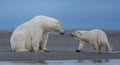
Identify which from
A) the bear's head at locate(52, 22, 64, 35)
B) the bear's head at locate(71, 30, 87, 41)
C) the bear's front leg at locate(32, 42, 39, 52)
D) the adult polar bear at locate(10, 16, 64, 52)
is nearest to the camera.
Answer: the adult polar bear at locate(10, 16, 64, 52)

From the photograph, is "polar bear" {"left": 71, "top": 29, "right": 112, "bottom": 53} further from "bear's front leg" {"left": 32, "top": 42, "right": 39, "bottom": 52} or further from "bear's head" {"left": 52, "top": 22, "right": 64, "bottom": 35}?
"bear's front leg" {"left": 32, "top": 42, "right": 39, "bottom": 52}

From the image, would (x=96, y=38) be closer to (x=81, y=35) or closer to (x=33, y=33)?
(x=81, y=35)

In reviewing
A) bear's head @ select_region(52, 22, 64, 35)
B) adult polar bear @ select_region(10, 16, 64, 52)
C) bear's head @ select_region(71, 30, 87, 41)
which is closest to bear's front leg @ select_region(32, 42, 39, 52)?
adult polar bear @ select_region(10, 16, 64, 52)

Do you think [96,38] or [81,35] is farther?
[81,35]

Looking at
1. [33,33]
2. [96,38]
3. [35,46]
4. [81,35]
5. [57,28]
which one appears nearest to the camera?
[33,33]

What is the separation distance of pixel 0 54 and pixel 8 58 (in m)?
1.76

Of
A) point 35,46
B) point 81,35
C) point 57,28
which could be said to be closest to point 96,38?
point 81,35

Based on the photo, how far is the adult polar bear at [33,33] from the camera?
34.3 metres

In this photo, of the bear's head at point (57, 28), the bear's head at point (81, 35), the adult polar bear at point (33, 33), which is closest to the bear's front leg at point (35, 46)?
the adult polar bear at point (33, 33)

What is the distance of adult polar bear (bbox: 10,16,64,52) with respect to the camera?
34.3 m

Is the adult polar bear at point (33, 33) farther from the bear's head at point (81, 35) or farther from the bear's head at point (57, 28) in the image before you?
the bear's head at point (81, 35)

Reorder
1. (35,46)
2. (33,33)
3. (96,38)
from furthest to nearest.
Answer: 1. (96,38)
2. (35,46)
3. (33,33)

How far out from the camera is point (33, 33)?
34.3m

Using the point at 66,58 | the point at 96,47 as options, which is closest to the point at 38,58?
the point at 66,58
